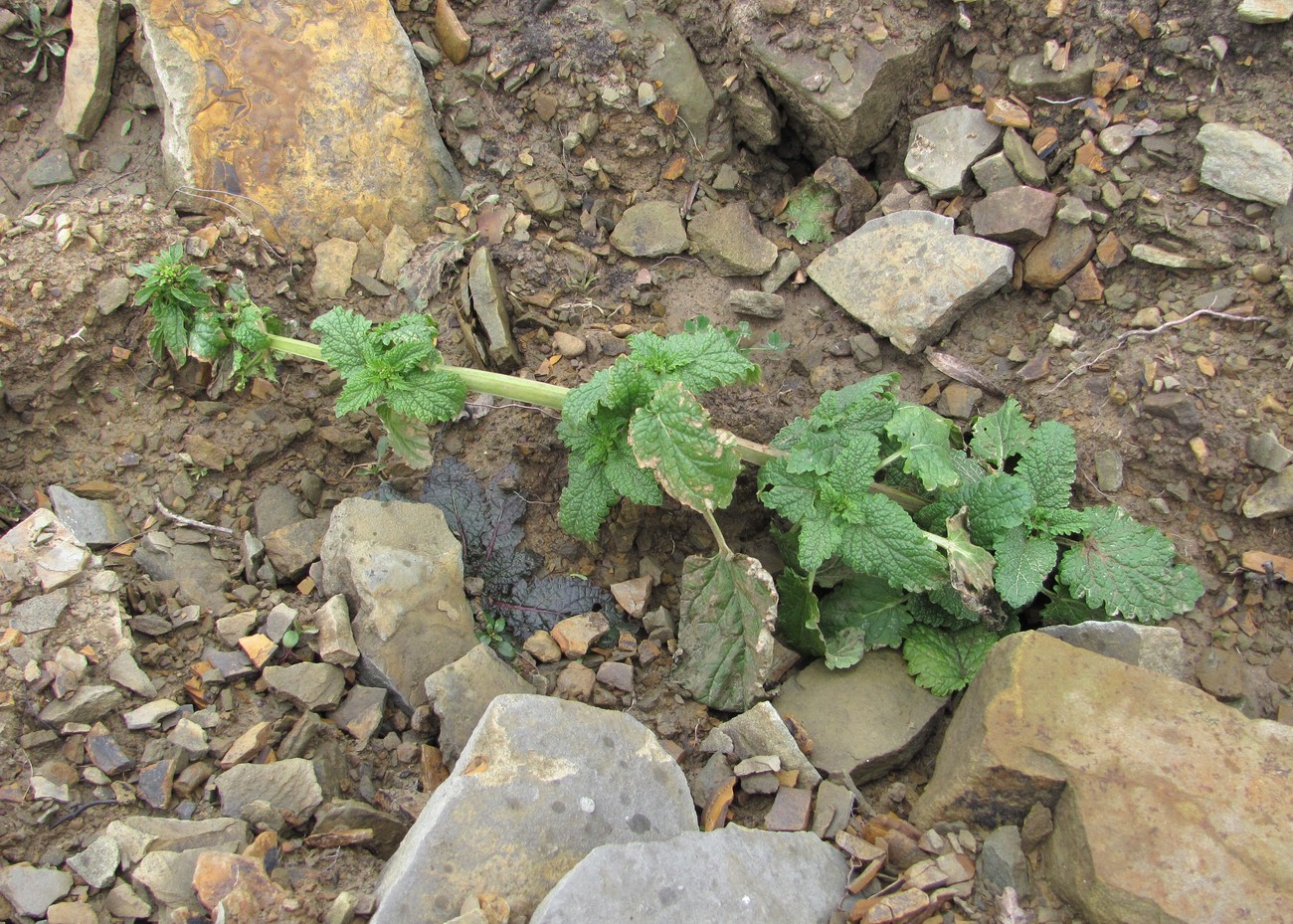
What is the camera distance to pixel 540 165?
12.3ft

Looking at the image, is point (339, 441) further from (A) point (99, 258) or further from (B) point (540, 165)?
(B) point (540, 165)

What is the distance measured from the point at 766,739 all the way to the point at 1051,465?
1263mm

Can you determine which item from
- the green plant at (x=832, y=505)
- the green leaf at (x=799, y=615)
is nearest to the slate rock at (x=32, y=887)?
the green plant at (x=832, y=505)

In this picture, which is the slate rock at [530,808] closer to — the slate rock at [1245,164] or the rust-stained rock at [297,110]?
the rust-stained rock at [297,110]

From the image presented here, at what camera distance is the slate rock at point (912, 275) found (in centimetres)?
338

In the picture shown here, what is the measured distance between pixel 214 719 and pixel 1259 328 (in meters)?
3.44

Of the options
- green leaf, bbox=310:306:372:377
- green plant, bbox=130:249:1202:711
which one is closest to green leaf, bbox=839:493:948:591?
green plant, bbox=130:249:1202:711

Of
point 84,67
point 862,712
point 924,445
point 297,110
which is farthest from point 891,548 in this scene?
point 84,67

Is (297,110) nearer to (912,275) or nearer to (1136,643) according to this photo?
(912,275)

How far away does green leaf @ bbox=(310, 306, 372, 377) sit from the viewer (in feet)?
9.60

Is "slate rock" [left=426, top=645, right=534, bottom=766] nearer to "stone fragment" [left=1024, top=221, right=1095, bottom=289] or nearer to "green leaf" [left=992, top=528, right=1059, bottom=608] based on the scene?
"green leaf" [left=992, top=528, right=1059, bottom=608]

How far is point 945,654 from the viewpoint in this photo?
291cm

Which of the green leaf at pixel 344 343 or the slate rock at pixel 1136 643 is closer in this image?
the slate rock at pixel 1136 643

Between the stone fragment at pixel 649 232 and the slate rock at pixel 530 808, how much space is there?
1988 mm
